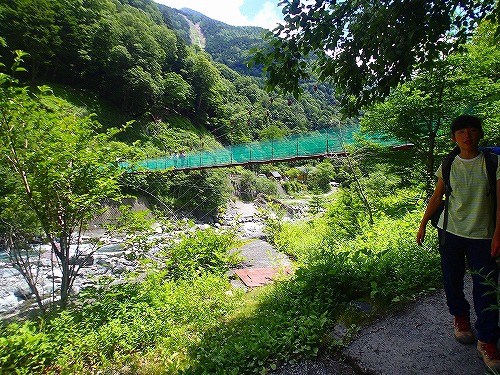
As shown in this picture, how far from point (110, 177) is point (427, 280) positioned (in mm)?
2974

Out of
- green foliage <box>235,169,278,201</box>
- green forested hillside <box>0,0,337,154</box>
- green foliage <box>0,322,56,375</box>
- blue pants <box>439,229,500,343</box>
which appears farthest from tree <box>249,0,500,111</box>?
green foliage <box>235,169,278,201</box>

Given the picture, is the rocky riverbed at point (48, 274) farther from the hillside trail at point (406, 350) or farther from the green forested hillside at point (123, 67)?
the green forested hillside at point (123, 67)

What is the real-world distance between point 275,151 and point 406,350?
7.84 m

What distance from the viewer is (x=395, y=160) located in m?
5.10

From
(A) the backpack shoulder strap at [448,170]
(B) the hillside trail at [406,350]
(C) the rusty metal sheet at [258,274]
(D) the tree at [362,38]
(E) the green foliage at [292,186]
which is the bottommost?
(E) the green foliage at [292,186]

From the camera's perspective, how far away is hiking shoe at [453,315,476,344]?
143cm

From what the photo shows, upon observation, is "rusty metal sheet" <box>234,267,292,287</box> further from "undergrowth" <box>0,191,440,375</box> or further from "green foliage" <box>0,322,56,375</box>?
"green foliage" <box>0,322,56,375</box>

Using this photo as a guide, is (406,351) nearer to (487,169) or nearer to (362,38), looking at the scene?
(487,169)

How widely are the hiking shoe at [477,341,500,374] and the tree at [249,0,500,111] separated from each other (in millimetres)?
1478

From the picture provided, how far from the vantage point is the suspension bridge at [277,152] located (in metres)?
6.20

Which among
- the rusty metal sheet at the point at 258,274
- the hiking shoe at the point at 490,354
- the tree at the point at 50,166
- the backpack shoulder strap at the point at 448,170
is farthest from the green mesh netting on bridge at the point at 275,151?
the hiking shoe at the point at 490,354

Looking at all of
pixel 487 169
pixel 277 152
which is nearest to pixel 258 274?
pixel 487 169

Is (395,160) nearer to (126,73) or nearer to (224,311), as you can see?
(224,311)

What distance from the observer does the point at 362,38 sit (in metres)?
1.74
